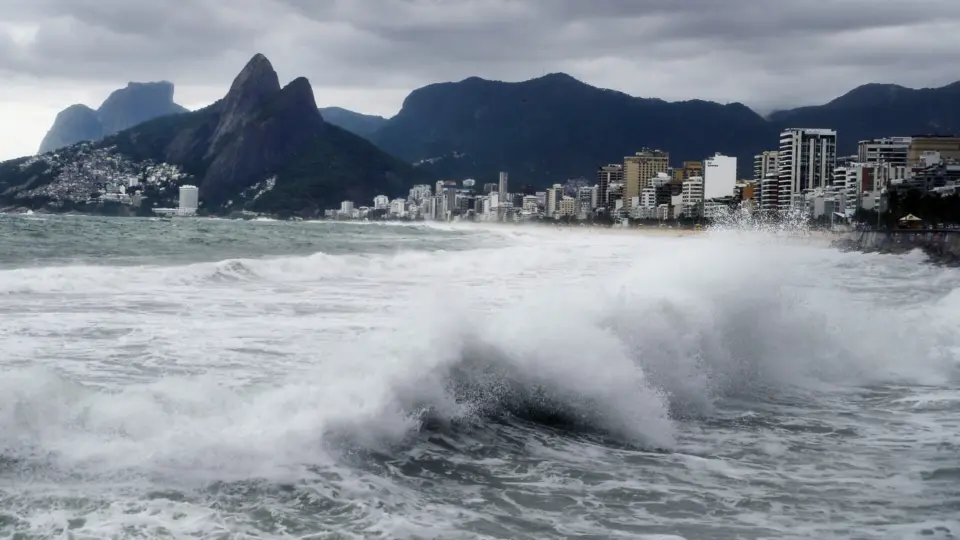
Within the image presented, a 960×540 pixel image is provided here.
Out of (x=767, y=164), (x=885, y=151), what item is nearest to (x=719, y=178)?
(x=767, y=164)

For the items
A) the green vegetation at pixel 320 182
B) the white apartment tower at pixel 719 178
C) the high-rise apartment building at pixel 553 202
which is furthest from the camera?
the high-rise apartment building at pixel 553 202

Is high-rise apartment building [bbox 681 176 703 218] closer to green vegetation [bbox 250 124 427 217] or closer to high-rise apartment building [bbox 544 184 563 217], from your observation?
high-rise apartment building [bbox 544 184 563 217]

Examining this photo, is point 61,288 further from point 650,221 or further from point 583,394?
point 650,221

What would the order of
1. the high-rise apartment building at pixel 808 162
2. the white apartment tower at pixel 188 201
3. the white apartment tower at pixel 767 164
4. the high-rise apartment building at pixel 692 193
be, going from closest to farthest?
the high-rise apartment building at pixel 808 162, the high-rise apartment building at pixel 692 193, the white apartment tower at pixel 188 201, the white apartment tower at pixel 767 164

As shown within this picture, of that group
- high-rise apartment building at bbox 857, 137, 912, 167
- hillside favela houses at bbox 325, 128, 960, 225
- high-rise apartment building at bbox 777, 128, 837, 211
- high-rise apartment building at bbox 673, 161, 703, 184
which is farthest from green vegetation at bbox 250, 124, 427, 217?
high-rise apartment building at bbox 857, 137, 912, 167

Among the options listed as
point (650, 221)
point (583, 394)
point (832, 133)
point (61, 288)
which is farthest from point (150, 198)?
point (583, 394)

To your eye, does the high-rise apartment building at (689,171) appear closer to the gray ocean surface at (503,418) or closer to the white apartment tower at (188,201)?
the white apartment tower at (188,201)

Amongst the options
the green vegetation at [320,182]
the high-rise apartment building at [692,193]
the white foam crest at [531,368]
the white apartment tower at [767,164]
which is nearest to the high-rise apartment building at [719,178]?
the high-rise apartment building at [692,193]
